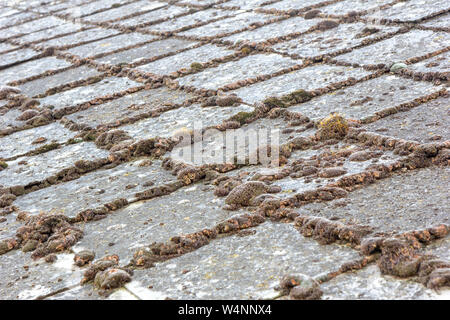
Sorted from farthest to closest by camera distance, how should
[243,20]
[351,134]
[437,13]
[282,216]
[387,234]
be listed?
[243,20] < [437,13] < [351,134] < [282,216] < [387,234]

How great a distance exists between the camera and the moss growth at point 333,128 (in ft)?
10.7

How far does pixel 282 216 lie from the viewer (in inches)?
101

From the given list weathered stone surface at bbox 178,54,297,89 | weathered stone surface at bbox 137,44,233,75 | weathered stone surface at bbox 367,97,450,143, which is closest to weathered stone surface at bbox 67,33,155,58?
weathered stone surface at bbox 137,44,233,75

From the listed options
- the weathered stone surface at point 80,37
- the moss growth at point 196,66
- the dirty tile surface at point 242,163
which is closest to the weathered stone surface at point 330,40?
the dirty tile surface at point 242,163

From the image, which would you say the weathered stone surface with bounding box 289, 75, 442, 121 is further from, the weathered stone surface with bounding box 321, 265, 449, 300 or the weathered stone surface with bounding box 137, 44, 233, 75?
the weathered stone surface with bounding box 137, 44, 233, 75

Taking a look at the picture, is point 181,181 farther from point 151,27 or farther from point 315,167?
point 151,27

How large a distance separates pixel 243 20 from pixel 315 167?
12.8ft

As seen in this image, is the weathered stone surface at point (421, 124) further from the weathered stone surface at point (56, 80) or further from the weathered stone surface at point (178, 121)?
the weathered stone surface at point (56, 80)

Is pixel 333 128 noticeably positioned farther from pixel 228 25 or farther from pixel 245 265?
pixel 228 25

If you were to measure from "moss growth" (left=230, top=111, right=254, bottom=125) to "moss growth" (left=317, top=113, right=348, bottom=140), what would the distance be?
61 centimetres

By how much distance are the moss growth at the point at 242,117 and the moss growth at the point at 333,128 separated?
0.61 metres

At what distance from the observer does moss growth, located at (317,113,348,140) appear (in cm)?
326

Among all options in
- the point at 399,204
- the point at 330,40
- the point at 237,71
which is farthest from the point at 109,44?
the point at 399,204
